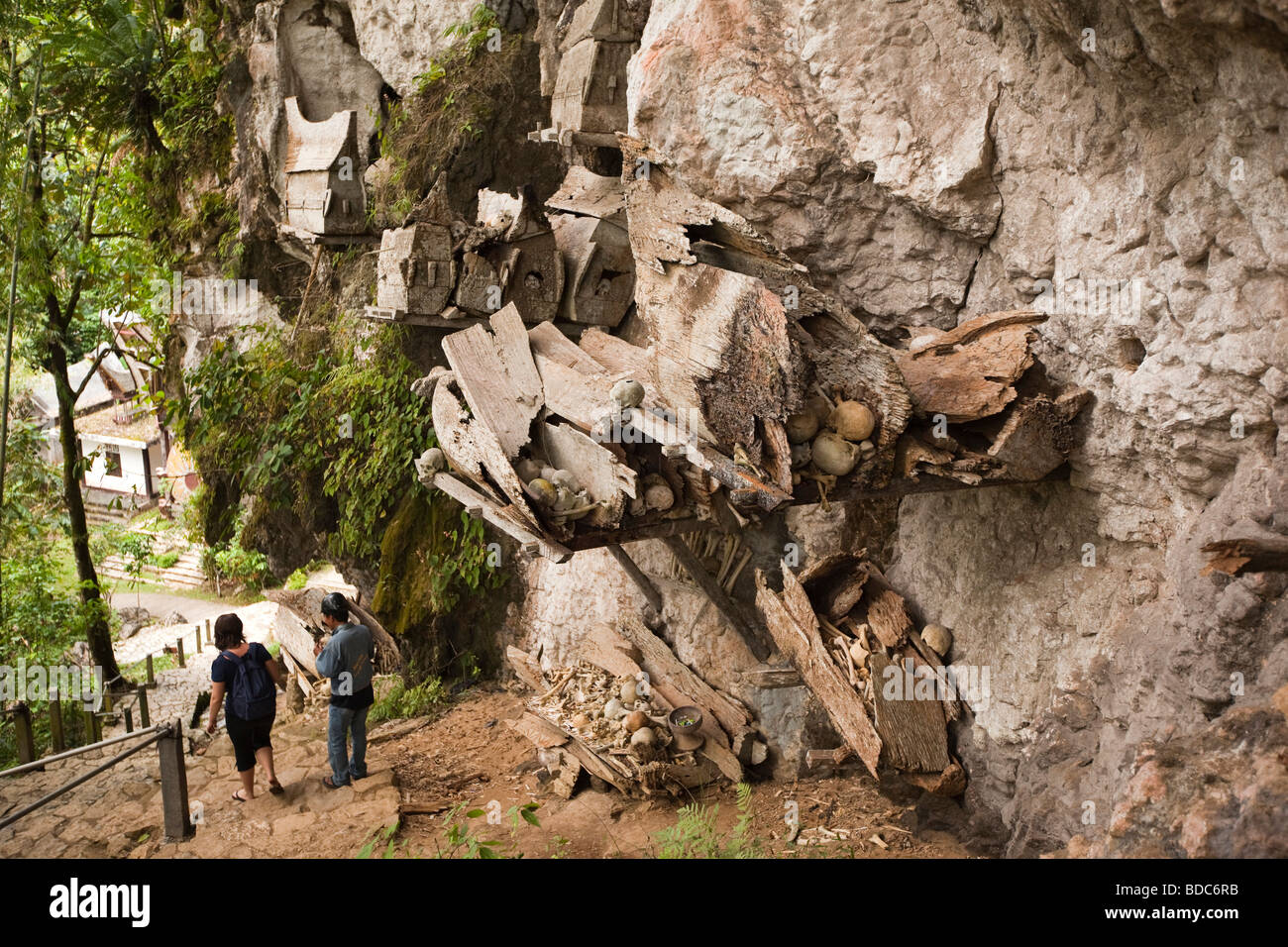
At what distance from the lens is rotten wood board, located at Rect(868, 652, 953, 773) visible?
20.7ft

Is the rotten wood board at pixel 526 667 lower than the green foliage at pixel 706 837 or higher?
higher

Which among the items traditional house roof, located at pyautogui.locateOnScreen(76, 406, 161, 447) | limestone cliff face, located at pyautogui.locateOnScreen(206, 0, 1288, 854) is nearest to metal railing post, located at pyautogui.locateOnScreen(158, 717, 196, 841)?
limestone cliff face, located at pyautogui.locateOnScreen(206, 0, 1288, 854)

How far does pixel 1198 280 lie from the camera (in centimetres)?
492

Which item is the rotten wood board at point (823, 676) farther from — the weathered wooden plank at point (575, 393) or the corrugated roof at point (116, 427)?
the corrugated roof at point (116, 427)

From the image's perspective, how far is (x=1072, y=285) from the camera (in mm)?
5637

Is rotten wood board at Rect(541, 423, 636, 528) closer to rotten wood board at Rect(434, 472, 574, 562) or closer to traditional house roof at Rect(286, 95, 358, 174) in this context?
rotten wood board at Rect(434, 472, 574, 562)

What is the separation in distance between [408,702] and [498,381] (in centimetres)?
557

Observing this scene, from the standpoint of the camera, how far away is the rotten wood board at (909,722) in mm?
6301

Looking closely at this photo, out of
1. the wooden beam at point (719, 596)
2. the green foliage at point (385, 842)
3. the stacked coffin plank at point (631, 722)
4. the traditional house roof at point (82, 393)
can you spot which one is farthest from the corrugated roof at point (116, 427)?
the wooden beam at point (719, 596)

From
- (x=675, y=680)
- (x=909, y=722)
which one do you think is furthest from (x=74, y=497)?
(x=909, y=722)

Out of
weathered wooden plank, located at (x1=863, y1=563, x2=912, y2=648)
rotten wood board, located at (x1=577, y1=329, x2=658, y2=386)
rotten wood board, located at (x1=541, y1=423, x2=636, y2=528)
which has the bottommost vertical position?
weathered wooden plank, located at (x1=863, y1=563, x2=912, y2=648)

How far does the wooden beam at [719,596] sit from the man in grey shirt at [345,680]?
2.49m

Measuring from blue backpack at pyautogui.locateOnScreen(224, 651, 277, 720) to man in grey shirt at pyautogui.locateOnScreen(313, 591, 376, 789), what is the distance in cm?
43

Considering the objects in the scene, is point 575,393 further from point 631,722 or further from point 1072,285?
point 631,722
